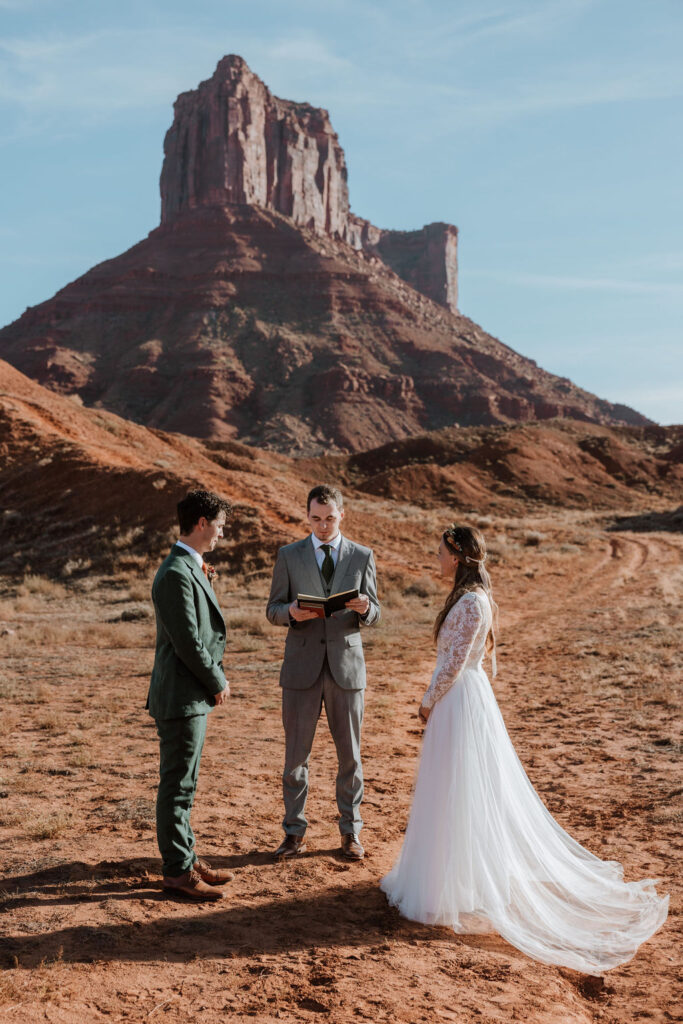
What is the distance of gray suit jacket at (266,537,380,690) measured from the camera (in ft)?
17.5

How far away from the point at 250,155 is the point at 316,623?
127 m

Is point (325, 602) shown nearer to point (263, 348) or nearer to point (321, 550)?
point (321, 550)

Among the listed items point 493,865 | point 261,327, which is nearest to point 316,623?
point 493,865

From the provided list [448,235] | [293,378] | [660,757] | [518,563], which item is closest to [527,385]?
[293,378]

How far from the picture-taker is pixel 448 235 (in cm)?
17150

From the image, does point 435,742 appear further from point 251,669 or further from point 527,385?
point 527,385

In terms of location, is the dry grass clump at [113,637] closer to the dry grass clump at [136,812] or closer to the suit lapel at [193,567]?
the dry grass clump at [136,812]

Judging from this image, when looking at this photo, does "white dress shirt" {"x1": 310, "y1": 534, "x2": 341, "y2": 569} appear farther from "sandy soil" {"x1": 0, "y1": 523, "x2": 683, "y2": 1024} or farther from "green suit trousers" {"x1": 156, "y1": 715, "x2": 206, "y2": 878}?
"sandy soil" {"x1": 0, "y1": 523, "x2": 683, "y2": 1024}

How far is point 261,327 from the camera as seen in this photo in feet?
330

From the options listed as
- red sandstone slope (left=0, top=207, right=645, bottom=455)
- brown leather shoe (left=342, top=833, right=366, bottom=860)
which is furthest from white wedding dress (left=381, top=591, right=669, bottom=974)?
red sandstone slope (left=0, top=207, right=645, bottom=455)

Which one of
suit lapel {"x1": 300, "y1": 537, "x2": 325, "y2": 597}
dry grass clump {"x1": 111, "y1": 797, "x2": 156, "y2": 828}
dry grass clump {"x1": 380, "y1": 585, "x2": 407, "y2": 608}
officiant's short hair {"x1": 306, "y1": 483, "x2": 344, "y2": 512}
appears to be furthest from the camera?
dry grass clump {"x1": 380, "y1": 585, "x2": 407, "y2": 608}

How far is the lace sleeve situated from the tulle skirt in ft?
0.25

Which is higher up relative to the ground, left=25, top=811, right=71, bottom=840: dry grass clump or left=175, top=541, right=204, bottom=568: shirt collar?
left=175, top=541, right=204, bottom=568: shirt collar

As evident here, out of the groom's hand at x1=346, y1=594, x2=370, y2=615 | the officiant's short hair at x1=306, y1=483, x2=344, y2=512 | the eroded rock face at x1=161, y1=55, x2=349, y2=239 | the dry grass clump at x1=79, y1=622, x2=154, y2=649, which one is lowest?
the dry grass clump at x1=79, y1=622, x2=154, y2=649
